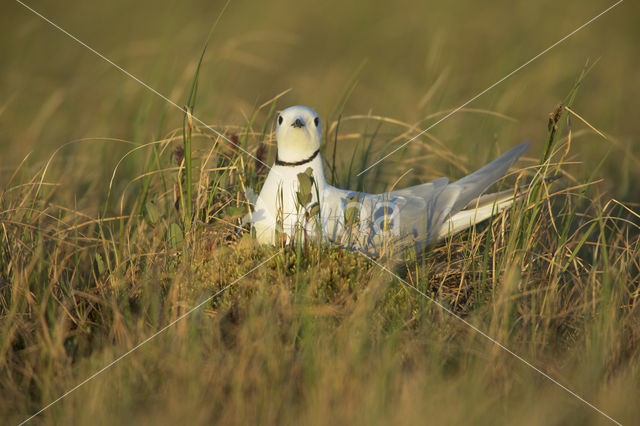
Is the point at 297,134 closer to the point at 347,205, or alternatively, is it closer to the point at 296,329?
the point at 347,205

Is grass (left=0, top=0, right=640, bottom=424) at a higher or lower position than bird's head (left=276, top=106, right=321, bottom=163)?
lower

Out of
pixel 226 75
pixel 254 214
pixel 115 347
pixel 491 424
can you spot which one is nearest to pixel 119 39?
pixel 226 75

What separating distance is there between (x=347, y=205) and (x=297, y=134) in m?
0.50

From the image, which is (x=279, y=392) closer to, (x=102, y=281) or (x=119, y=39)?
(x=102, y=281)

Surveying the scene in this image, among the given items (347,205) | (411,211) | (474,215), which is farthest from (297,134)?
(474,215)

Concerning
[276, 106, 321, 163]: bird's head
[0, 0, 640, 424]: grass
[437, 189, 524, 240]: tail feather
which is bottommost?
[0, 0, 640, 424]: grass

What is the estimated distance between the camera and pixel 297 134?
3.89m

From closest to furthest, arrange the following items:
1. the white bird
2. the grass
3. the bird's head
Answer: the grass < the white bird < the bird's head

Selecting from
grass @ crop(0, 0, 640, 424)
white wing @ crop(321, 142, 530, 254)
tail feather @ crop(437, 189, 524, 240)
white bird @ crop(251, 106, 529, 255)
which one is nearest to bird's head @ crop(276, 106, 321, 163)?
white bird @ crop(251, 106, 529, 255)

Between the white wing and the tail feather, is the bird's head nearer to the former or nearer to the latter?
the white wing

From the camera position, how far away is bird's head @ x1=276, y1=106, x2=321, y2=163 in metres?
3.90

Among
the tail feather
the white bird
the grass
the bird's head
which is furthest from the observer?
the tail feather

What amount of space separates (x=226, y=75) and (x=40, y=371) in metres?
8.45

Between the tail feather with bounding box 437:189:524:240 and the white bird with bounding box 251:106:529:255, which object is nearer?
the white bird with bounding box 251:106:529:255
